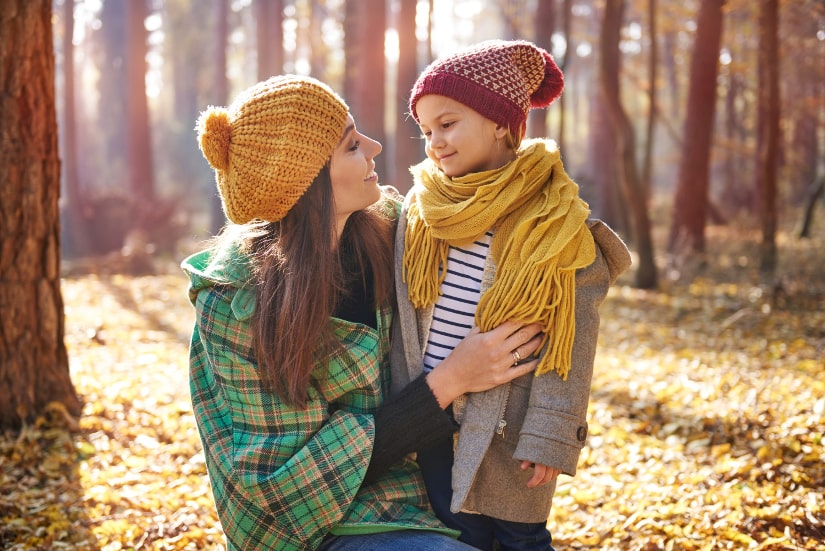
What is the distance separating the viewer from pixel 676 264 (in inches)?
416

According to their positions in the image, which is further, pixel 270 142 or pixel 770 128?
pixel 770 128

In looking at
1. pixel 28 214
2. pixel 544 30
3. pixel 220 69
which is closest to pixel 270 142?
pixel 28 214

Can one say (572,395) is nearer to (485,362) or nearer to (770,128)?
(485,362)

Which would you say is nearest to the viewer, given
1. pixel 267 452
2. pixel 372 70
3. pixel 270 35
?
pixel 267 452

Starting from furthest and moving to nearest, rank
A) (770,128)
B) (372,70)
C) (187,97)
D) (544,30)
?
(187,97)
(544,30)
(372,70)
(770,128)

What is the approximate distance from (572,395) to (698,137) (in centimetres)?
991

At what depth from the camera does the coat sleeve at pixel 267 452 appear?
2.13 metres

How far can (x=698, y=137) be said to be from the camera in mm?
11016

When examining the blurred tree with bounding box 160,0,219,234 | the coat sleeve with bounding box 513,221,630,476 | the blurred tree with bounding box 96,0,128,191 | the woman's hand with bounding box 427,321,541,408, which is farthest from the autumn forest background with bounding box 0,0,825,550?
the blurred tree with bounding box 96,0,128,191

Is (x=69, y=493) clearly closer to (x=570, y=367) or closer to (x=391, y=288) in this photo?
(x=391, y=288)

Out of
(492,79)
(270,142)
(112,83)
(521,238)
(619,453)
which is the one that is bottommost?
(619,453)

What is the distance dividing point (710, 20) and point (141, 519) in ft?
33.5

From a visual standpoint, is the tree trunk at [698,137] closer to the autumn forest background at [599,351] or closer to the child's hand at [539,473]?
the autumn forest background at [599,351]

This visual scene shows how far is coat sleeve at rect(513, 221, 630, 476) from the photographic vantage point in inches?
83.9
